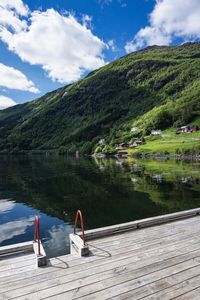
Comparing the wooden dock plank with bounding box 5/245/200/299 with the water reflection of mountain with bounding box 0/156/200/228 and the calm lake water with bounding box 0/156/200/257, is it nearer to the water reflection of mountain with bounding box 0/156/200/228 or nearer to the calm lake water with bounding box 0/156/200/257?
the calm lake water with bounding box 0/156/200/257

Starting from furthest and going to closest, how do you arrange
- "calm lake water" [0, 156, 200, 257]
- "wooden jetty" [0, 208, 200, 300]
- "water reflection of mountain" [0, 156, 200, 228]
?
"water reflection of mountain" [0, 156, 200, 228] → "calm lake water" [0, 156, 200, 257] → "wooden jetty" [0, 208, 200, 300]

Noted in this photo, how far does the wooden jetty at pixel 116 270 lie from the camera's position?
7.04 m

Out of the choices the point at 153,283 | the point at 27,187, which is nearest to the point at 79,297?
the point at 153,283

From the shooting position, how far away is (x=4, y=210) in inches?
1228

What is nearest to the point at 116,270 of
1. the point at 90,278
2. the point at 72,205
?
the point at 90,278

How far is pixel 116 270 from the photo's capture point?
27.1 feet

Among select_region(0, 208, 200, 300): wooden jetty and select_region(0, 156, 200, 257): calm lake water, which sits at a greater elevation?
select_region(0, 208, 200, 300): wooden jetty

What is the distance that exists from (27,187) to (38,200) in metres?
11.6

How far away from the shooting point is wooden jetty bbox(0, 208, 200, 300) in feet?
23.1

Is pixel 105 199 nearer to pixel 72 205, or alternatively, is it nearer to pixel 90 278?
pixel 72 205

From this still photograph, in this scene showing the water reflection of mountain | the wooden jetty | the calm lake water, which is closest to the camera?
the wooden jetty

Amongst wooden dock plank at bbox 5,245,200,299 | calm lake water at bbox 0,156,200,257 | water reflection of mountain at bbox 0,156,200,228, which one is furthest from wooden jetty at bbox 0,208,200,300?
water reflection of mountain at bbox 0,156,200,228

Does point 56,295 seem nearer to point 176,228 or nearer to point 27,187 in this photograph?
point 176,228

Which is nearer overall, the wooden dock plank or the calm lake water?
the wooden dock plank
